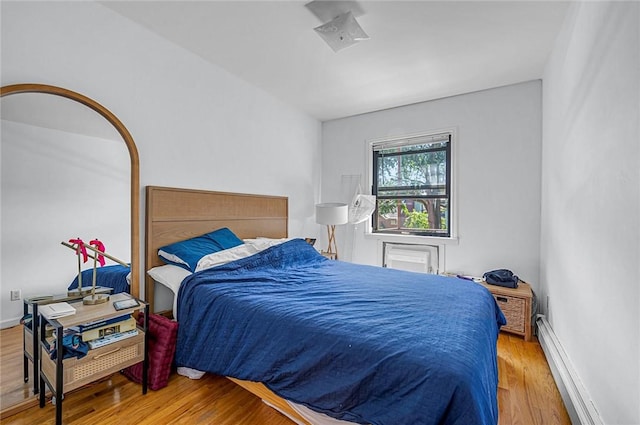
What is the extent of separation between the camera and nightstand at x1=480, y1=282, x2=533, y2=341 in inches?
105

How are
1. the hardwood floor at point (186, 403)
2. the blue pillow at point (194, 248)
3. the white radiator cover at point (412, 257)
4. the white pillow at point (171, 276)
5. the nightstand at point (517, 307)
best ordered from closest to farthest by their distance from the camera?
the hardwood floor at point (186, 403)
the white pillow at point (171, 276)
the blue pillow at point (194, 248)
the nightstand at point (517, 307)
the white radiator cover at point (412, 257)

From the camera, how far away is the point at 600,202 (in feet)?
4.68

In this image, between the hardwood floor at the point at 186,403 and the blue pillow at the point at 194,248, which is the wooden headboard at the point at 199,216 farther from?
the hardwood floor at the point at 186,403

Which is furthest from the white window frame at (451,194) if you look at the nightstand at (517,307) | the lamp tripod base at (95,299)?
the lamp tripod base at (95,299)

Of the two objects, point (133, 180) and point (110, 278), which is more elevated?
point (133, 180)

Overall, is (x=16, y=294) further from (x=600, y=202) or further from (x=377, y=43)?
(x=600, y=202)

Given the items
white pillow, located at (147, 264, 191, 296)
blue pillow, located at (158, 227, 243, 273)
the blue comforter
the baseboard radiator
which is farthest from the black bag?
white pillow, located at (147, 264, 191, 296)

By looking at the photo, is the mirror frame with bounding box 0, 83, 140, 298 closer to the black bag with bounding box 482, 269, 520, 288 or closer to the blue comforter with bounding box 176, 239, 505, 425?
the blue comforter with bounding box 176, 239, 505, 425

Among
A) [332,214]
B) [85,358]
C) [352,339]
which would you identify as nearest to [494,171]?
[332,214]

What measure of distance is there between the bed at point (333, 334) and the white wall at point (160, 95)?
1.23ft

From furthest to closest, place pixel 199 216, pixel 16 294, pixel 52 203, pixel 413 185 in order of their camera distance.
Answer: pixel 413 185, pixel 199 216, pixel 52 203, pixel 16 294

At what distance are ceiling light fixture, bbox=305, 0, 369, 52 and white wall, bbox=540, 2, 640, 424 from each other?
133 centimetres

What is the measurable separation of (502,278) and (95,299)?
11.1ft

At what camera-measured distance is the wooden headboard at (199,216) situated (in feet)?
7.40
